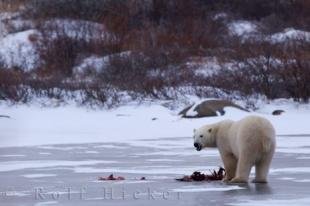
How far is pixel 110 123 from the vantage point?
78.5 ft

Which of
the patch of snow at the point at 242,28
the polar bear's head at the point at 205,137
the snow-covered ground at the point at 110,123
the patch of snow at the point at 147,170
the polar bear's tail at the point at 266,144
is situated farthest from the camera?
the patch of snow at the point at 242,28

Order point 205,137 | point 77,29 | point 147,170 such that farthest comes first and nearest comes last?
point 77,29, point 147,170, point 205,137

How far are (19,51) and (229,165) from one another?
27.7m

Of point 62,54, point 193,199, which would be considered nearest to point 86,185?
point 193,199

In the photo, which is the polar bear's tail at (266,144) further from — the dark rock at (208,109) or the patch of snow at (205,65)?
the patch of snow at (205,65)

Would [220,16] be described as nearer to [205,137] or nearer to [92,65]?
[92,65]

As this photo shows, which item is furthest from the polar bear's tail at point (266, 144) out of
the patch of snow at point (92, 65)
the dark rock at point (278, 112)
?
the patch of snow at point (92, 65)

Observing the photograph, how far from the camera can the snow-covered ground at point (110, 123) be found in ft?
64.3

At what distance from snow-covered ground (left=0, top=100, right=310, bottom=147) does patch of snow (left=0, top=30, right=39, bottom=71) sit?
9180mm

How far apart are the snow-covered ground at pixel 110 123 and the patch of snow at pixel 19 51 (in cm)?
918

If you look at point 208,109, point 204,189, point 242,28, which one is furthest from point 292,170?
point 242,28

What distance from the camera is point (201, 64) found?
32969mm

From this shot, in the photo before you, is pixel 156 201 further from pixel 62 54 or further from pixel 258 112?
pixel 62 54

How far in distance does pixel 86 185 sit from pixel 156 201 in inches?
68.3
